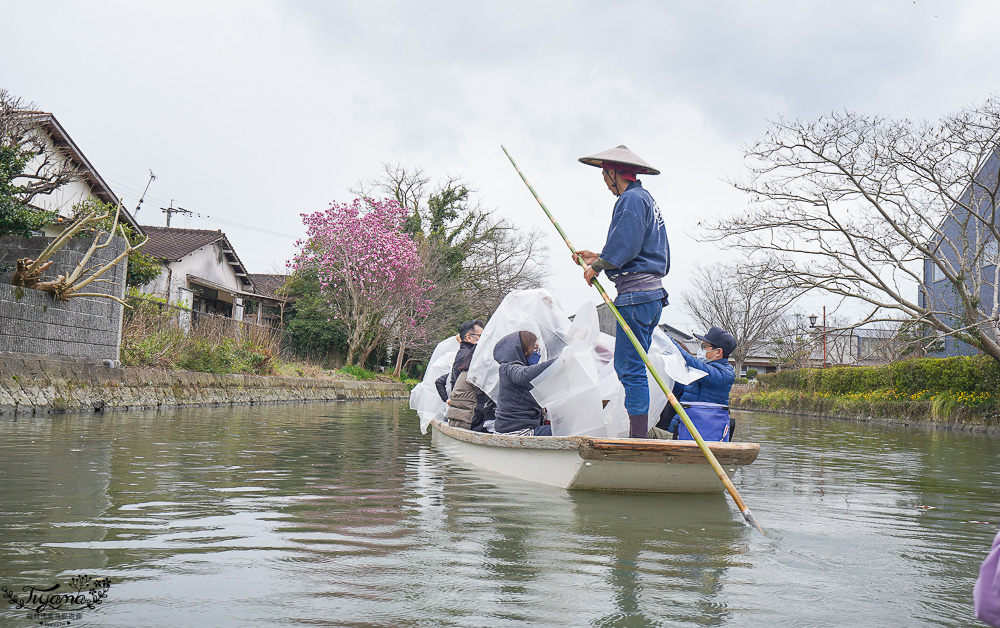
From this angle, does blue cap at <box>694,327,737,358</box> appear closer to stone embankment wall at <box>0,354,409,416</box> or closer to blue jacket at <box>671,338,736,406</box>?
blue jacket at <box>671,338,736,406</box>

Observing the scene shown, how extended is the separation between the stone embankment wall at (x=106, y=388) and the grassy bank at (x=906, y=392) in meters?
13.9

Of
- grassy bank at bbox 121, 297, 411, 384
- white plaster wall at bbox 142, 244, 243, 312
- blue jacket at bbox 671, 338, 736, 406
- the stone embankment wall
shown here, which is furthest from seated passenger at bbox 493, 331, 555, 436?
white plaster wall at bbox 142, 244, 243, 312

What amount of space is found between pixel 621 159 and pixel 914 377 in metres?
15.3

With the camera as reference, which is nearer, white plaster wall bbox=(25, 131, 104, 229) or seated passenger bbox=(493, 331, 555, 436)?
seated passenger bbox=(493, 331, 555, 436)

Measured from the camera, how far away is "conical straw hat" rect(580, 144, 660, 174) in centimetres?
489

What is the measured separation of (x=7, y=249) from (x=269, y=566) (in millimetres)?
9448

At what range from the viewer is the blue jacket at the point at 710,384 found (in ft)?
17.4

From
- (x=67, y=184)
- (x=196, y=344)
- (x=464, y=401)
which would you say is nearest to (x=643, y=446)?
(x=464, y=401)

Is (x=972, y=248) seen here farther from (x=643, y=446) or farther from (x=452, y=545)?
(x=452, y=545)

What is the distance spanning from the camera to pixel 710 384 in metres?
5.34

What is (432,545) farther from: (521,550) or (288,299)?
(288,299)

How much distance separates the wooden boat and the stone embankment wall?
694 cm

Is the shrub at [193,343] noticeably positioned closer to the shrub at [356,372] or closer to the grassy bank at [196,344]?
the grassy bank at [196,344]

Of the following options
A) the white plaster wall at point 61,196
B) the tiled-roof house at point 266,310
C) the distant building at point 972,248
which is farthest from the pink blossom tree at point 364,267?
the distant building at point 972,248
